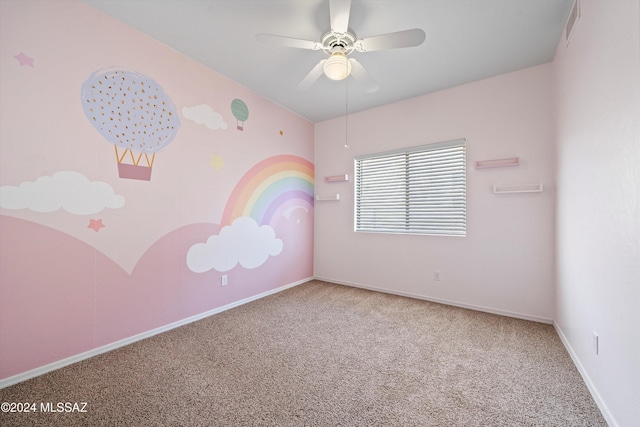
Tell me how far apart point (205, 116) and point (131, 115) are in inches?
29.0

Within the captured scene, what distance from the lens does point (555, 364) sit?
196 centimetres

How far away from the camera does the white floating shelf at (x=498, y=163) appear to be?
9.26 ft

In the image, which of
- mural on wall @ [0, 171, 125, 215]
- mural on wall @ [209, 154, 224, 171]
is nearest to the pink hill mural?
mural on wall @ [0, 171, 125, 215]

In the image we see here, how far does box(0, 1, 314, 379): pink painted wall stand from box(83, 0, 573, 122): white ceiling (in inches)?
12.1

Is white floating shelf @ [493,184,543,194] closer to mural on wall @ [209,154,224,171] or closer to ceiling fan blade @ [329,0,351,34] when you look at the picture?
ceiling fan blade @ [329,0,351,34]

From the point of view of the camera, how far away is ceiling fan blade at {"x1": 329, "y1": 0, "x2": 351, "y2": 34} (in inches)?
64.4

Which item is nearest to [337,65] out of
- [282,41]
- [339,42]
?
[339,42]

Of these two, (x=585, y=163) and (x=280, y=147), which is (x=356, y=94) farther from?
(x=585, y=163)

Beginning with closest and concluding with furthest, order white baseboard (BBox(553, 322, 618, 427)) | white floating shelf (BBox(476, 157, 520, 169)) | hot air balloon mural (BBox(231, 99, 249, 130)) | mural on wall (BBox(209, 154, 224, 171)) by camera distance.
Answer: white baseboard (BBox(553, 322, 618, 427)), white floating shelf (BBox(476, 157, 520, 169)), mural on wall (BBox(209, 154, 224, 171)), hot air balloon mural (BBox(231, 99, 249, 130))

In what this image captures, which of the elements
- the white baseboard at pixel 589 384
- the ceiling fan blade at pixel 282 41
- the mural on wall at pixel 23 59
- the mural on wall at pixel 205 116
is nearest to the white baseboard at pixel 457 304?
the white baseboard at pixel 589 384

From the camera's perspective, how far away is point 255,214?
3459mm

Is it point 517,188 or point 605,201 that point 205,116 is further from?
point 517,188

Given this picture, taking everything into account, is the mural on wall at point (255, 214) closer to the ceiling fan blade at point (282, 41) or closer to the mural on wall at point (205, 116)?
the mural on wall at point (205, 116)

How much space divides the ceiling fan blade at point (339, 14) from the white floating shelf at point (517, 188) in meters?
2.39
